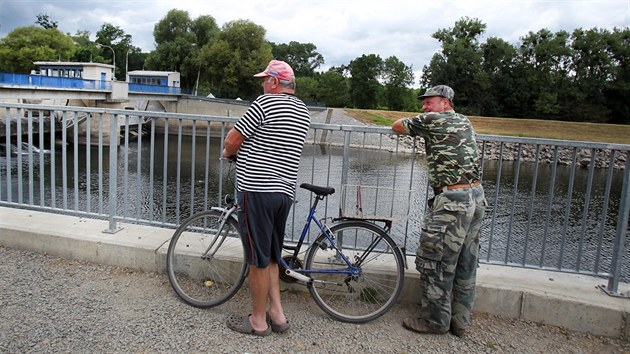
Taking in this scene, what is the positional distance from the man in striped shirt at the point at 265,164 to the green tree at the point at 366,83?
75.3 meters

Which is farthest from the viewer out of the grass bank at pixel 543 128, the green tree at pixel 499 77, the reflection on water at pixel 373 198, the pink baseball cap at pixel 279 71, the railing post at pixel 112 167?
the green tree at pixel 499 77

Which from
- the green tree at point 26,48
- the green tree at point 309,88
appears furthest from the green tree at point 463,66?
the green tree at point 26,48

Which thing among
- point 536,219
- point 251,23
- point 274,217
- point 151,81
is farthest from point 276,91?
point 151,81

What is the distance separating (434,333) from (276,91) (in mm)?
2237

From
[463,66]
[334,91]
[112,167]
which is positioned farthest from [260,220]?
[334,91]

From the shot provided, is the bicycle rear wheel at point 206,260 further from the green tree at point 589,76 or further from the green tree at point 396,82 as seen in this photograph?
the green tree at point 396,82

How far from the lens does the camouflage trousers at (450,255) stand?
3.46 meters

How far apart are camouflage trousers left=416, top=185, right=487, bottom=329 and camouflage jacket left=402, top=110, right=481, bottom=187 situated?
0.12 m

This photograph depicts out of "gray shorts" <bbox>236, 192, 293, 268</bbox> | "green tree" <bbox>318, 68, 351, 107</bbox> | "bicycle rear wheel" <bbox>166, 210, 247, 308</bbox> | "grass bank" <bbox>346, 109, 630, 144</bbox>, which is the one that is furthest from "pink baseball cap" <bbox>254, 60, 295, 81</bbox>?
"green tree" <bbox>318, 68, 351, 107</bbox>

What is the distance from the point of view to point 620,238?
3914 mm

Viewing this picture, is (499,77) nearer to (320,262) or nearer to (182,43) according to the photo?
(182,43)

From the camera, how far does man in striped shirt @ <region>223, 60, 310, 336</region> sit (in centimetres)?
325

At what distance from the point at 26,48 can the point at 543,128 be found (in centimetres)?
6885

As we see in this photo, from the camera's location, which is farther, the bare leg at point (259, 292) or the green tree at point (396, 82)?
the green tree at point (396, 82)
